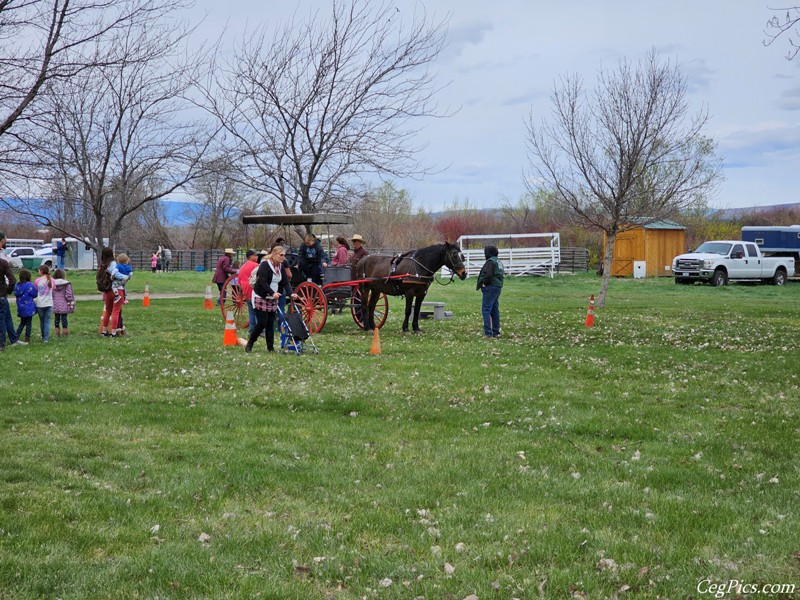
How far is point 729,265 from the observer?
41.1 meters

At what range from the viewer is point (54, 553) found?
552cm

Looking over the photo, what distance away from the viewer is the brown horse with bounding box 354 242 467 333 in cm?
1822

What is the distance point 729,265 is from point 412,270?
91.7 ft

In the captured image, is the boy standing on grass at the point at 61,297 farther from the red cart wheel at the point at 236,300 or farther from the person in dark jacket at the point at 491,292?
the person in dark jacket at the point at 491,292

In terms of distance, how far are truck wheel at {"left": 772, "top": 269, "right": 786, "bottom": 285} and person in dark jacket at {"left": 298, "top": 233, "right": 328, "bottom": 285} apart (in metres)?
31.8

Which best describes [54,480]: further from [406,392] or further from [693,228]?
[693,228]

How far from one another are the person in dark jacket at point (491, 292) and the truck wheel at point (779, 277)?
30.3m

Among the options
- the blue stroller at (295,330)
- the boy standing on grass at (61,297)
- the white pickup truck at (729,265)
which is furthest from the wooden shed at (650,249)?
the boy standing on grass at (61,297)

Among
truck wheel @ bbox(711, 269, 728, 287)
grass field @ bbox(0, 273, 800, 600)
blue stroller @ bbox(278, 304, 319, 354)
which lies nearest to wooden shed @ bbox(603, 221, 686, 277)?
truck wheel @ bbox(711, 269, 728, 287)

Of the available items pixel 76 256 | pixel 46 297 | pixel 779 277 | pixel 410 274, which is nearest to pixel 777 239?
pixel 779 277

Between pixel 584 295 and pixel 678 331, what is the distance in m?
14.6

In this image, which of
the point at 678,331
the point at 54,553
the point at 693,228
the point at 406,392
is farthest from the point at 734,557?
the point at 693,228

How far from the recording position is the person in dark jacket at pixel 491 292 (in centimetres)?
1798

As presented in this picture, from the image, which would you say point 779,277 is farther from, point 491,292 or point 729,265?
point 491,292
